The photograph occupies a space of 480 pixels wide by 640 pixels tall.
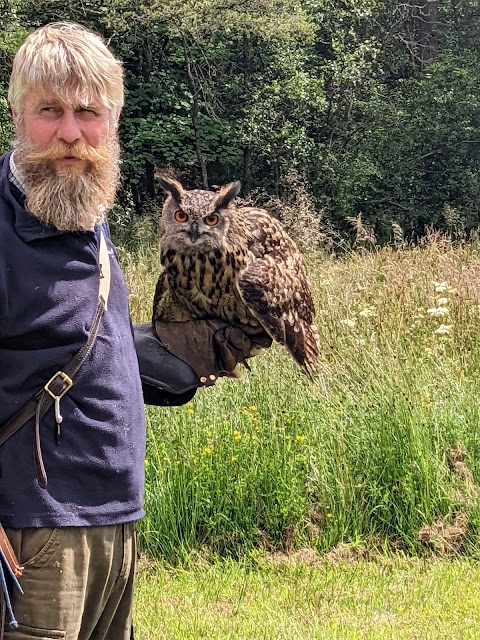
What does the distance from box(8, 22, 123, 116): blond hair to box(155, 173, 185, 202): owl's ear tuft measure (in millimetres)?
1134

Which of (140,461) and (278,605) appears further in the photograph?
(278,605)

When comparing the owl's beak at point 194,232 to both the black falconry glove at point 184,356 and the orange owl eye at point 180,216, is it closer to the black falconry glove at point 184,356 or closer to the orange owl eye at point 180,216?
the orange owl eye at point 180,216

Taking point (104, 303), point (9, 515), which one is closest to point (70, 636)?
point (9, 515)

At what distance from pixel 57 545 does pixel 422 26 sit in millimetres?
17521

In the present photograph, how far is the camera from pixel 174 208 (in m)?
2.81

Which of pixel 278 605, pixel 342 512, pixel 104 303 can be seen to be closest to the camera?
pixel 104 303

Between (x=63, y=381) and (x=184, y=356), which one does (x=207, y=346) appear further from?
(x=63, y=381)

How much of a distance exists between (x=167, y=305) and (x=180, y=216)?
30 cm

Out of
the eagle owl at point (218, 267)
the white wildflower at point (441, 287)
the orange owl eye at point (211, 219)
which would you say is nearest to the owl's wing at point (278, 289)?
the eagle owl at point (218, 267)

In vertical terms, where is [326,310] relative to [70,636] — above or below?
above

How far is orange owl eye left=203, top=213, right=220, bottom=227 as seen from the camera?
272 cm

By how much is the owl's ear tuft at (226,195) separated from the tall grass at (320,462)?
1.51 meters

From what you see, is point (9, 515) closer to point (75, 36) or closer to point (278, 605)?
point (75, 36)

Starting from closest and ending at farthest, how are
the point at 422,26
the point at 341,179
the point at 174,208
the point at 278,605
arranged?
the point at 174,208 → the point at 278,605 → the point at 341,179 → the point at 422,26
